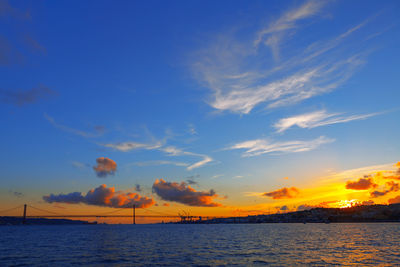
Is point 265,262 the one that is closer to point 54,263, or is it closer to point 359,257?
point 359,257

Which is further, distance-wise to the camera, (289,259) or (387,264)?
(289,259)

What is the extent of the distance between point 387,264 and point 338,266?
971cm

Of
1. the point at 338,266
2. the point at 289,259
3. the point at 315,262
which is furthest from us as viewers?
the point at 289,259

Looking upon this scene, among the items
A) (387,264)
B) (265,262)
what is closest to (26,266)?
(265,262)

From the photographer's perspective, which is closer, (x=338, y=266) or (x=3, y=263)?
(x=338, y=266)

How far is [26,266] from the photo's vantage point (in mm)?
55969

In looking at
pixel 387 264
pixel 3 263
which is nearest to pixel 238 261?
pixel 387 264

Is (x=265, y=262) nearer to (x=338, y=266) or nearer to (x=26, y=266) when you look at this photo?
(x=338, y=266)

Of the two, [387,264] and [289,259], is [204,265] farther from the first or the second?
[387,264]

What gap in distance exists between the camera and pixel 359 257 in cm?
6475

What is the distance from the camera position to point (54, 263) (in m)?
58.9

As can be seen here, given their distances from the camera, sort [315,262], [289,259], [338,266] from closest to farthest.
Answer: [338,266]
[315,262]
[289,259]

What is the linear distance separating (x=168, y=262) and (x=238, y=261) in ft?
45.3

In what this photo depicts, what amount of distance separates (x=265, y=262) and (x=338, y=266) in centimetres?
1297
